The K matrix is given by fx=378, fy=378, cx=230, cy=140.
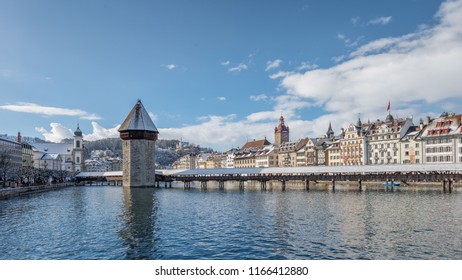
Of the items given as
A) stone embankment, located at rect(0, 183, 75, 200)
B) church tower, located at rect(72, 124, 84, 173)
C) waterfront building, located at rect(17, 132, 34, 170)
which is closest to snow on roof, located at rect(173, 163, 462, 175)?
stone embankment, located at rect(0, 183, 75, 200)

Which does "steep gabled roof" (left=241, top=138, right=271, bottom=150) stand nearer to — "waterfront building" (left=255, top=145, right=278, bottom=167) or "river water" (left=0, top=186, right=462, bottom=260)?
"waterfront building" (left=255, top=145, right=278, bottom=167)

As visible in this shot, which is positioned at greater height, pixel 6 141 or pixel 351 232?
pixel 6 141

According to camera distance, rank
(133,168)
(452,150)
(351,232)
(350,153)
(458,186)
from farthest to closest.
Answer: (350,153) < (133,168) < (452,150) < (458,186) < (351,232)

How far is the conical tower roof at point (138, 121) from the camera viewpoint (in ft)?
241

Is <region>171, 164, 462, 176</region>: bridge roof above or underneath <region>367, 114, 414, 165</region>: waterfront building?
underneath

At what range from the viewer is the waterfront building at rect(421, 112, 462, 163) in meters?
66.0

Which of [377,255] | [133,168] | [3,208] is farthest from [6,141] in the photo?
[377,255]

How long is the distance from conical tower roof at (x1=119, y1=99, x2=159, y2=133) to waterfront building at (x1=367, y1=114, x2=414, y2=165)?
158 feet

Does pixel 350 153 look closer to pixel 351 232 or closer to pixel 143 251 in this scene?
pixel 351 232

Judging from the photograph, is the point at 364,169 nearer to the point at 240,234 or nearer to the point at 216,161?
the point at 240,234

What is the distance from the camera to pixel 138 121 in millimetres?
73875

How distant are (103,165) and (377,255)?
18513cm
